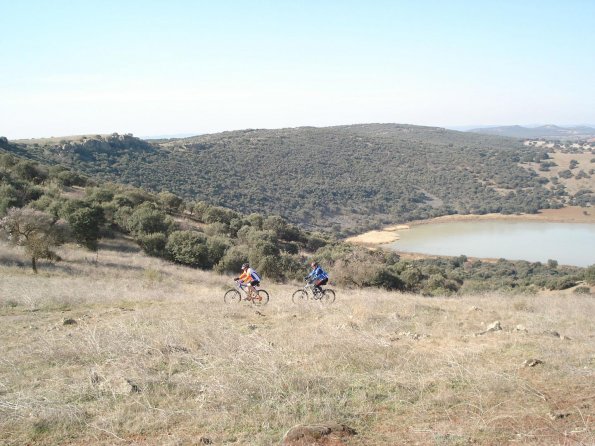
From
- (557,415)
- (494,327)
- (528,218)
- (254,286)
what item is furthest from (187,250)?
(528,218)

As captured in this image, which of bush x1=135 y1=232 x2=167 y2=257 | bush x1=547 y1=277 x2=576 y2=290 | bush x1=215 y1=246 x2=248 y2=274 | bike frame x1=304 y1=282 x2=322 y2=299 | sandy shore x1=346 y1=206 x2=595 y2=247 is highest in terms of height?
bike frame x1=304 y1=282 x2=322 y2=299

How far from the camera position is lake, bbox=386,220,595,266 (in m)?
54.3

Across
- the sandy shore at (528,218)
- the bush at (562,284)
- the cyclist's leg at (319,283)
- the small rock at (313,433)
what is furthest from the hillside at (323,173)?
the small rock at (313,433)

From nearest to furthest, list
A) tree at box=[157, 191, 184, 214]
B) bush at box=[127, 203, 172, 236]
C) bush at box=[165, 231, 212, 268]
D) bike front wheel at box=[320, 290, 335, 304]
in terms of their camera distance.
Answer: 1. bike front wheel at box=[320, 290, 335, 304]
2. bush at box=[165, 231, 212, 268]
3. bush at box=[127, 203, 172, 236]
4. tree at box=[157, 191, 184, 214]

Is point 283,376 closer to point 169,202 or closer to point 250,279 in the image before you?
point 250,279

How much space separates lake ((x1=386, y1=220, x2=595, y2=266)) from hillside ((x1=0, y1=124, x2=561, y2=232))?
24.6 feet

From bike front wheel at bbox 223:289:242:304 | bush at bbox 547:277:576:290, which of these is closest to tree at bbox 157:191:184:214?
bike front wheel at bbox 223:289:242:304

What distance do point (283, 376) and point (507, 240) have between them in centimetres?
6462

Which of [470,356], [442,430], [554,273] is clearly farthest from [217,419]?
[554,273]

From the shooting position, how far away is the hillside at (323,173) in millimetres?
66375

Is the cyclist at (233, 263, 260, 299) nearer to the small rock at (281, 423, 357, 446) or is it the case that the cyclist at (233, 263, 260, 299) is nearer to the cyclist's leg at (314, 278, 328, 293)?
the cyclist's leg at (314, 278, 328, 293)

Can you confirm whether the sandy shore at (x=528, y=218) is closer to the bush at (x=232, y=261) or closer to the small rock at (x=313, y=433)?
the bush at (x=232, y=261)

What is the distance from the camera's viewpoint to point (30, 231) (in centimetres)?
1891

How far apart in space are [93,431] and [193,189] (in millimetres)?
61462
